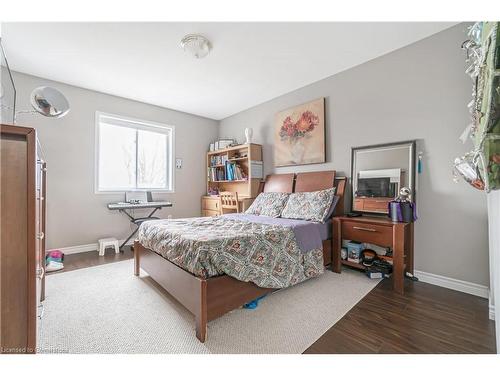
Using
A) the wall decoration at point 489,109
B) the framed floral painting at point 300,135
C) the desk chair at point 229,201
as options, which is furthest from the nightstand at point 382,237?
the desk chair at point 229,201

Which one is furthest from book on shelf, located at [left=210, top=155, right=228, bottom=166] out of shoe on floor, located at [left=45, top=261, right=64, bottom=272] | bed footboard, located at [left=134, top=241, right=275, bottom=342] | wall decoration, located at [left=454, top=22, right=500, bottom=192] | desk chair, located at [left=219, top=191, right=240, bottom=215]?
wall decoration, located at [left=454, top=22, right=500, bottom=192]

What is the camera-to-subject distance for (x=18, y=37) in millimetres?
2182

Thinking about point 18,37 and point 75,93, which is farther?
point 75,93

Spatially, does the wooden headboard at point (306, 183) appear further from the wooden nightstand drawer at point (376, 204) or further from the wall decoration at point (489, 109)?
the wall decoration at point (489, 109)

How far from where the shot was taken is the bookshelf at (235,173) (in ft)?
12.6

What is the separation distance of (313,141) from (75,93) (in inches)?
141

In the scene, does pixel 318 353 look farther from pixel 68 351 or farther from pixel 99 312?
pixel 99 312

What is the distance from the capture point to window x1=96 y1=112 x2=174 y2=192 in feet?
12.0

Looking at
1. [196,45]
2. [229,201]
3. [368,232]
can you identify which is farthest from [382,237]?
[196,45]

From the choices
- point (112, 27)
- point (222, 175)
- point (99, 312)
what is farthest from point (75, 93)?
point (99, 312)

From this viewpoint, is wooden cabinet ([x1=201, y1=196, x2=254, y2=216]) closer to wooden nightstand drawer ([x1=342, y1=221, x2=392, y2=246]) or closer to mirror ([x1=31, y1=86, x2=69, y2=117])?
wooden nightstand drawer ([x1=342, y1=221, x2=392, y2=246])

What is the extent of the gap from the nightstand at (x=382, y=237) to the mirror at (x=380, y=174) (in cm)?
26
